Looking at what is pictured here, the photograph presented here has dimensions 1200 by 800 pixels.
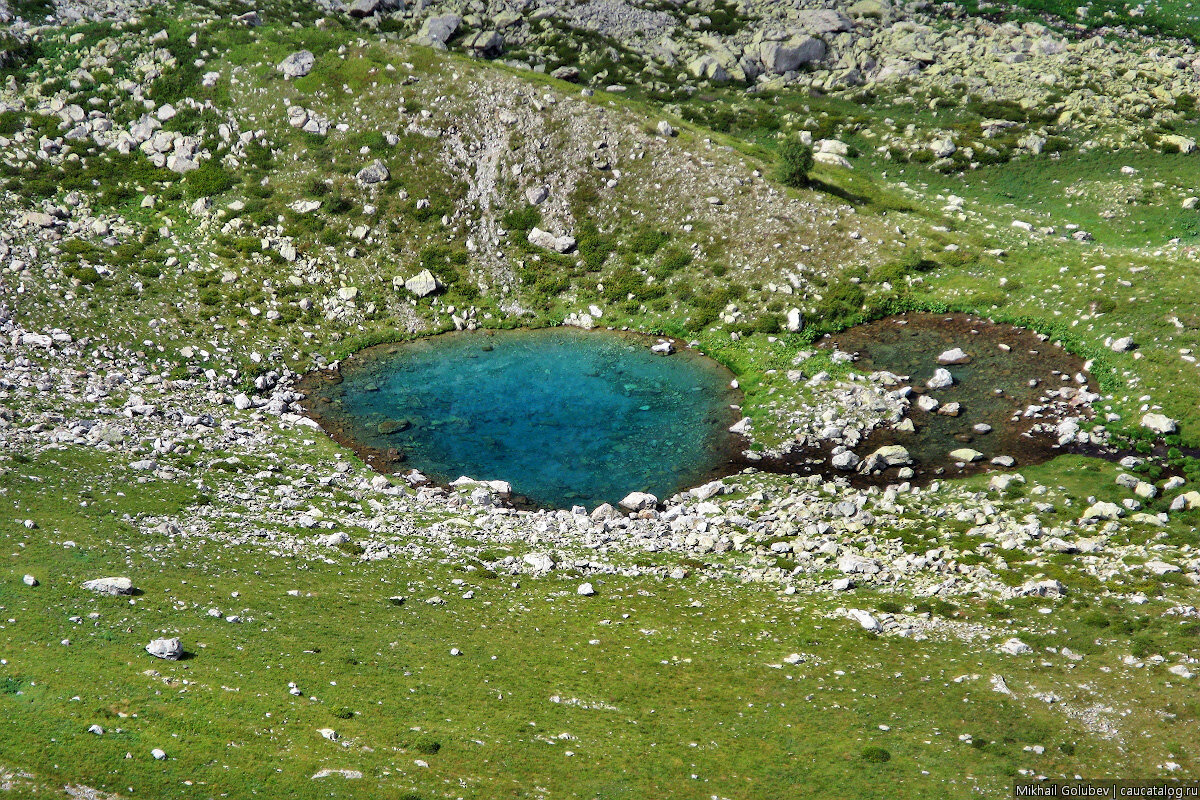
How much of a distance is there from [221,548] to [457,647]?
13.2 meters

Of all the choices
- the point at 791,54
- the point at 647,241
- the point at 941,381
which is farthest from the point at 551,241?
the point at 791,54

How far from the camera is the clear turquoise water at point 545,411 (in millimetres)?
48312

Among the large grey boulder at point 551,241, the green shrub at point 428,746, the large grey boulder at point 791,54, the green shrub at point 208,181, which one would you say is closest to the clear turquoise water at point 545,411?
the large grey boulder at point 551,241

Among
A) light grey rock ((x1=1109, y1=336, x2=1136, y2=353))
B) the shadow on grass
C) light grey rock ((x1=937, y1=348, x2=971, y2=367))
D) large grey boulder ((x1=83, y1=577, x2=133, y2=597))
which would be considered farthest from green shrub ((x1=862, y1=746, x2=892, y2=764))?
the shadow on grass

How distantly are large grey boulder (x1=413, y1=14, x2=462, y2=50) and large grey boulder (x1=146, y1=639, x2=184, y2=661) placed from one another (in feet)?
297

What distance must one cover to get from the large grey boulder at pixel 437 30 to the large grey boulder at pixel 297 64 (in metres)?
28.5

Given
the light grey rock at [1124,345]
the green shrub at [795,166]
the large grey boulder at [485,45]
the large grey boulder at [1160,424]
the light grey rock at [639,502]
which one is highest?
the large grey boulder at [485,45]

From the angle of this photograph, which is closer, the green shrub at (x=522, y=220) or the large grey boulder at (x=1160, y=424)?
the large grey boulder at (x=1160, y=424)

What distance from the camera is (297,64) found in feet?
250

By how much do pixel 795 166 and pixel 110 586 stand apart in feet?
189

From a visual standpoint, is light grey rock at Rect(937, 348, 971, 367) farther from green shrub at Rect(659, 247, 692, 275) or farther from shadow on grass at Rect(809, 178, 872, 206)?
green shrub at Rect(659, 247, 692, 275)

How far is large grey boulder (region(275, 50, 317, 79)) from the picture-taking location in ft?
248

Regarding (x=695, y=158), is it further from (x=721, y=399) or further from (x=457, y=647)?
(x=457, y=647)

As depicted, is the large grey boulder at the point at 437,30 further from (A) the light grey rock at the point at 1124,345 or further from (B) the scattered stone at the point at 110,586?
(B) the scattered stone at the point at 110,586
